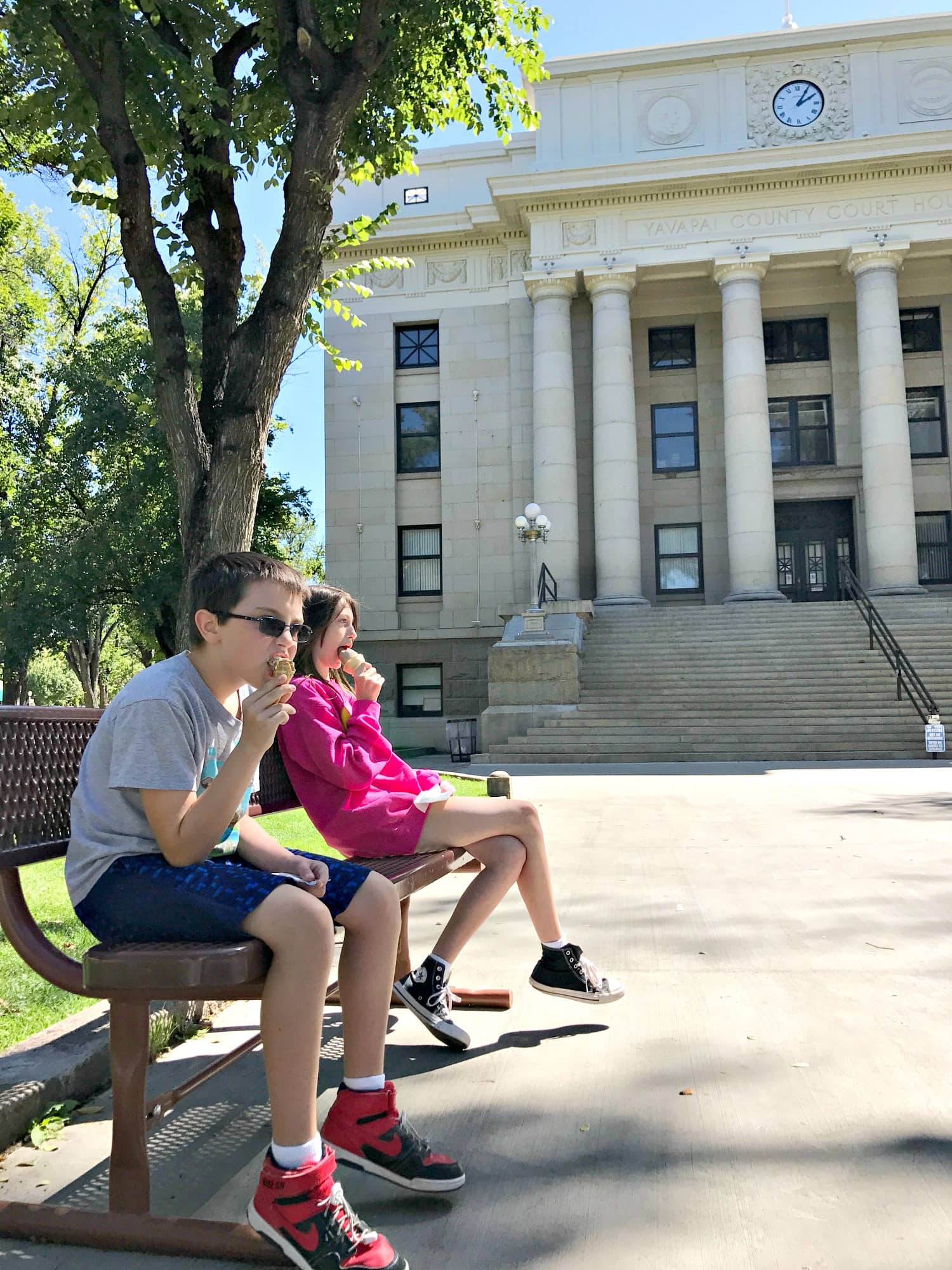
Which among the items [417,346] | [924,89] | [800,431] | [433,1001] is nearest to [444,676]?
[417,346]

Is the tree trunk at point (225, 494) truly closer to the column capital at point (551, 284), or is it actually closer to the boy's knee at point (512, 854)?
the boy's knee at point (512, 854)

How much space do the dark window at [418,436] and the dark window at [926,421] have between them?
1377 centimetres

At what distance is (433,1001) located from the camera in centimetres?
335

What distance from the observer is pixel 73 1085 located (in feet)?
9.86

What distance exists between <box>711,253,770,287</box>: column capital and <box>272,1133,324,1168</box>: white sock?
28.3 m

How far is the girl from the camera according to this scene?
334 centimetres

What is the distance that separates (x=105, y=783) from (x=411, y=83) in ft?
22.6

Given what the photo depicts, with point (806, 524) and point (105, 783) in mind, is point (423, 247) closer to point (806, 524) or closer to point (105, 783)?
point (806, 524)

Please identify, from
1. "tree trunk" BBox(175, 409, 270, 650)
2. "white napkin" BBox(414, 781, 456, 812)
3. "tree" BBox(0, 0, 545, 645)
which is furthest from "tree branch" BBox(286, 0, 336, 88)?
"white napkin" BBox(414, 781, 456, 812)

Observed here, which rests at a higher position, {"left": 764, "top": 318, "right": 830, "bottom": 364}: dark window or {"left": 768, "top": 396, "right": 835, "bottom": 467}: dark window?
{"left": 764, "top": 318, "right": 830, "bottom": 364}: dark window

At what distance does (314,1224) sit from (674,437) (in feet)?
97.0

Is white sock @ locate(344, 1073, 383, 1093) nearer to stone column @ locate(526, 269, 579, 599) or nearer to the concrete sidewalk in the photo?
the concrete sidewalk

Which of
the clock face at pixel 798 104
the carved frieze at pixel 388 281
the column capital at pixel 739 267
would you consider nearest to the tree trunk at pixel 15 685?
the carved frieze at pixel 388 281

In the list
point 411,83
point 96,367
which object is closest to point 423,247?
point 96,367
